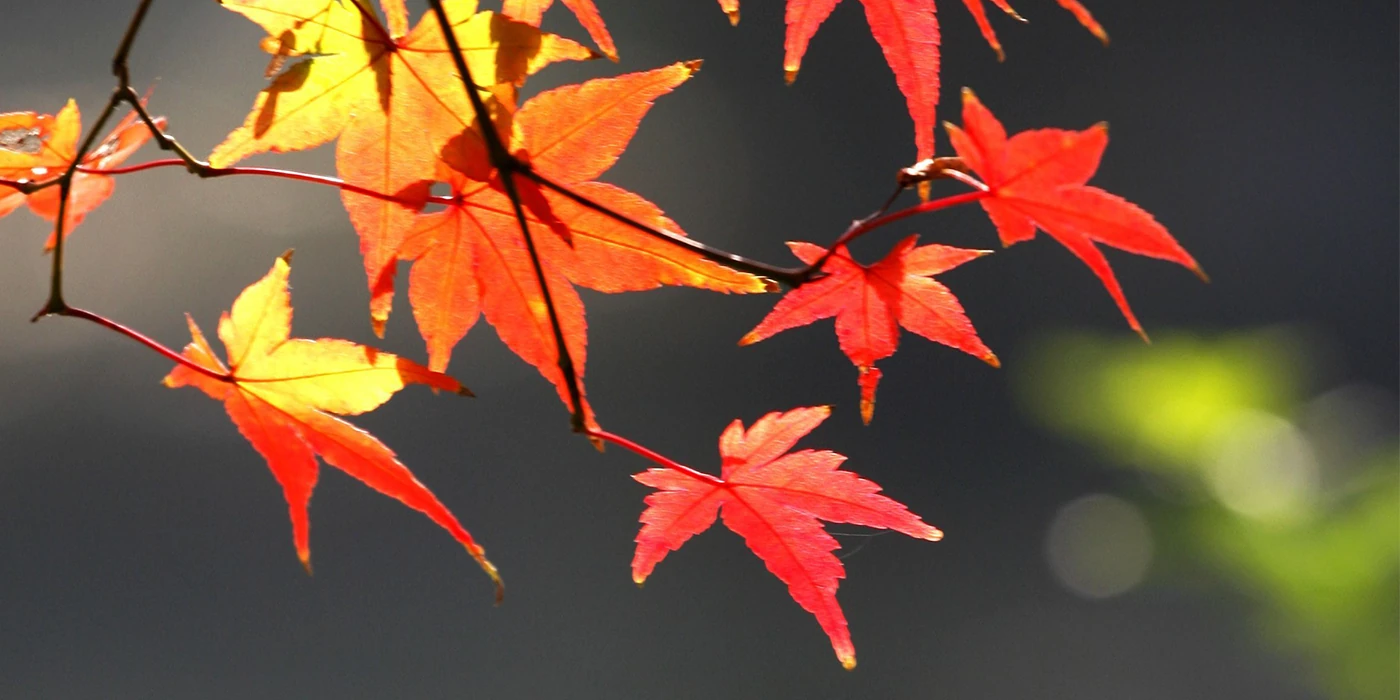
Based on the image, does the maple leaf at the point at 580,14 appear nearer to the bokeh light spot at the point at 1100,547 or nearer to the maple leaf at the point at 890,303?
the maple leaf at the point at 890,303

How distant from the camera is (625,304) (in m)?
2.36

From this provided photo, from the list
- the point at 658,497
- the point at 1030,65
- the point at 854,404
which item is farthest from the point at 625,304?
the point at 658,497

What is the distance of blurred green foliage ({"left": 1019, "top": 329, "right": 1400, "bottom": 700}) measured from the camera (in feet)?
5.12

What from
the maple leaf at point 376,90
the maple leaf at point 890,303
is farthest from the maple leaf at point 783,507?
the maple leaf at point 376,90

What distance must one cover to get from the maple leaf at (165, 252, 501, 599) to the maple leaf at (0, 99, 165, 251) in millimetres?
66

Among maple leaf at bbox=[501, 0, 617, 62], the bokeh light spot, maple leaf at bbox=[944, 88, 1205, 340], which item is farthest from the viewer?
the bokeh light spot

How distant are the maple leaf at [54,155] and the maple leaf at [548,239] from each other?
0.10m

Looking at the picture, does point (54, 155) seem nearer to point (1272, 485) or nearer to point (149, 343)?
point (149, 343)

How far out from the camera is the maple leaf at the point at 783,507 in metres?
0.40

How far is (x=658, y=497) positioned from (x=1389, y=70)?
9.87 feet

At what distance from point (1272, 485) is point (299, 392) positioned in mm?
1677

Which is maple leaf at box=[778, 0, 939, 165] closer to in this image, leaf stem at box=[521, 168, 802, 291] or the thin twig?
leaf stem at box=[521, 168, 802, 291]

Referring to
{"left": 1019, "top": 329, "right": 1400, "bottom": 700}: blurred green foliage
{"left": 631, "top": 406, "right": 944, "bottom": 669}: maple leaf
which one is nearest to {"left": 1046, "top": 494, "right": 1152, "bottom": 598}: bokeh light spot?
{"left": 1019, "top": 329, "right": 1400, "bottom": 700}: blurred green foliage

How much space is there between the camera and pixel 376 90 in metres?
0.37
